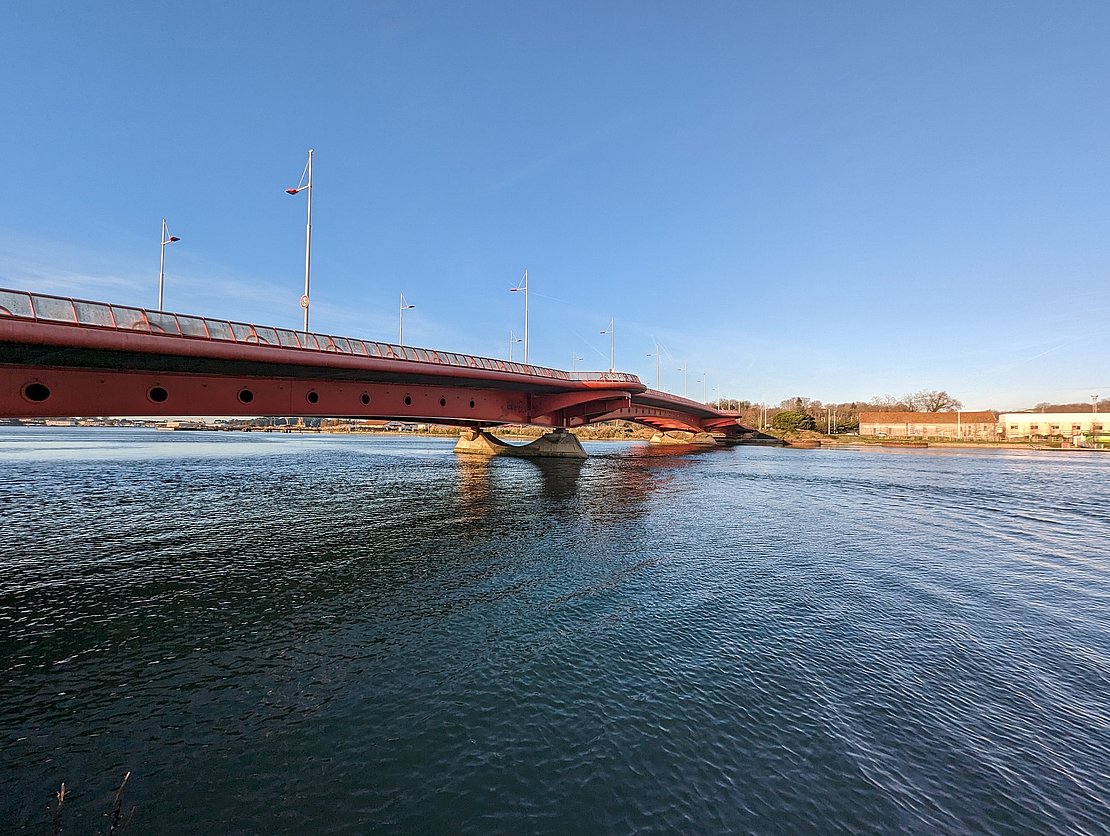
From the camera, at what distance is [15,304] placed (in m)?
15.4

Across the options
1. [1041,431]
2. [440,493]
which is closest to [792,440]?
[1041,431]

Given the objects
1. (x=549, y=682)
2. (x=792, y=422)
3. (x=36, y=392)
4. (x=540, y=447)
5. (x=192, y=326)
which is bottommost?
(x=549, y=682)

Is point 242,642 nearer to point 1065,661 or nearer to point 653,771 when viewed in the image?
point 653,771

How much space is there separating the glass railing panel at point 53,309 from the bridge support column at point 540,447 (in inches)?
1900

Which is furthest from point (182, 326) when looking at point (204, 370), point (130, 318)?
point (204, 370)

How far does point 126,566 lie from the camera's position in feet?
47.2

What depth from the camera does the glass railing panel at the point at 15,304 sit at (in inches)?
597

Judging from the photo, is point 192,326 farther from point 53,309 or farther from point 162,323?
point 53,309

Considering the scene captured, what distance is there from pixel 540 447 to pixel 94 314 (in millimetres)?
49020

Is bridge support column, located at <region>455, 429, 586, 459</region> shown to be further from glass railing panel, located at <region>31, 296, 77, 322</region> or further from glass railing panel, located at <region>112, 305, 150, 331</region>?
glass railing panel, located at <region>31, 296, 77, 322</region>

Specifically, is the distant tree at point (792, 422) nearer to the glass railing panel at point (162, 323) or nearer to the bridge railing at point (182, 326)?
the bridge railing at point (182, 326)

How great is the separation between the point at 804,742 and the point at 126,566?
18411 millimetres

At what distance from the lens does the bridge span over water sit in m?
16.4

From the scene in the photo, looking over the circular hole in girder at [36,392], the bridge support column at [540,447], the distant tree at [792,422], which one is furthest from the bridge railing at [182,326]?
the distant tree at [792,422]
